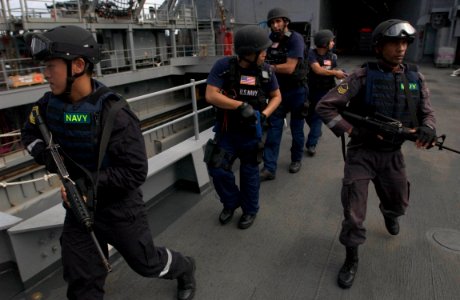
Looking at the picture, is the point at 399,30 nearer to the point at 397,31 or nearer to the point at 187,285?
the point at 397,31

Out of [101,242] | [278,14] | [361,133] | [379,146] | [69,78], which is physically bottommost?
[101,242]

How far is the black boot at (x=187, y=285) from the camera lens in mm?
2355

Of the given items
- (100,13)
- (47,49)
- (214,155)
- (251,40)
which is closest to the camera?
(47,49)

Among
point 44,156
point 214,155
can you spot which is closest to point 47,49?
point 44,156

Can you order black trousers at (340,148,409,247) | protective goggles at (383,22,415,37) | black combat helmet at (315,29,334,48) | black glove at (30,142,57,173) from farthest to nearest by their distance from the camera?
black combat helmet at (315,29,334,48), black trousers at (340,148,409,247), protective goggles at (383,22,415,37), black glove at (30,142,57,173)

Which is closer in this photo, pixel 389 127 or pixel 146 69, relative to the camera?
pixel 389 127

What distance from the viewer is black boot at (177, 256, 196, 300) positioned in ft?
7.73

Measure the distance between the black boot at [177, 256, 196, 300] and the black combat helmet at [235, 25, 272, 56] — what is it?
5.57ft

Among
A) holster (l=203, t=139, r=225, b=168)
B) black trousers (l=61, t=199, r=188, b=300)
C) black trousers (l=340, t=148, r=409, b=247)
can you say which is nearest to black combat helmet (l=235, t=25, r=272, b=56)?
holster (l=203, t=139, r=225, b=168)

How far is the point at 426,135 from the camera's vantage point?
2.36 meters

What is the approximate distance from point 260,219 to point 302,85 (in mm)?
1861

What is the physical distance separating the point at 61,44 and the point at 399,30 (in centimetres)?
208

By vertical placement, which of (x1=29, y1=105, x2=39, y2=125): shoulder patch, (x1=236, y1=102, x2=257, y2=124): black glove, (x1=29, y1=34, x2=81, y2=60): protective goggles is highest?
(x1=29, y1=34, x2=81, y2=60): protective goggles

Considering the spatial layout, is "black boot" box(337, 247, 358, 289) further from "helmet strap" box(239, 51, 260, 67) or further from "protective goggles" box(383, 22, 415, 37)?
"helmet strap" box(239, 51, 260, 67)
